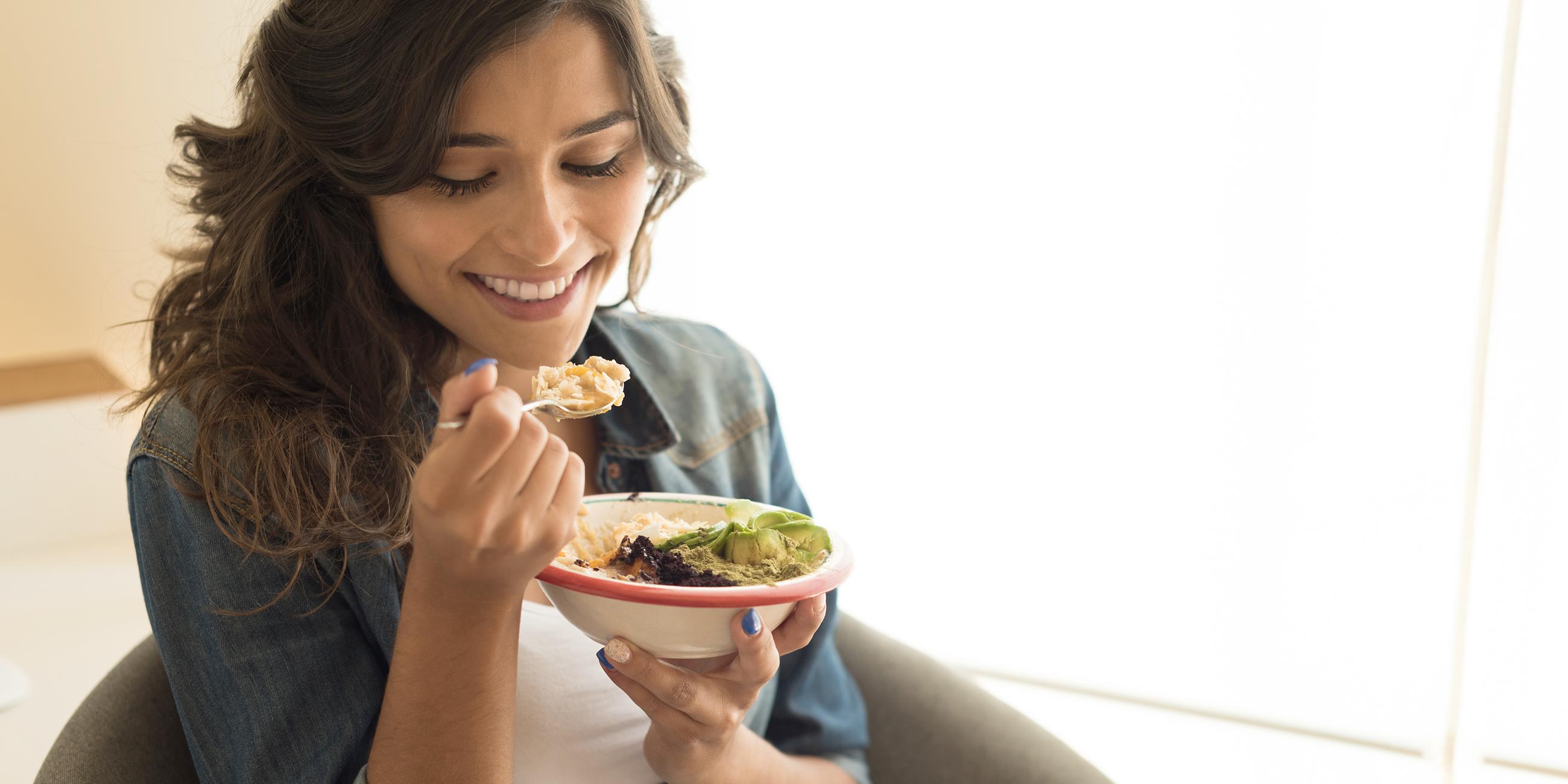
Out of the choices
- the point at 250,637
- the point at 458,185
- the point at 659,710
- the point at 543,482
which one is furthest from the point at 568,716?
the point at 458,185

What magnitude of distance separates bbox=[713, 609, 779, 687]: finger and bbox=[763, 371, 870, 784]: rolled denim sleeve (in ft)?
1.45

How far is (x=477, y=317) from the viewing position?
1100 millimetres

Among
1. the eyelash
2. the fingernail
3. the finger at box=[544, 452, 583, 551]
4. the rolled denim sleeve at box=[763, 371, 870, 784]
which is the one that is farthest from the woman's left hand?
the eyelash

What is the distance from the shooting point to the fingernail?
0.86 meters

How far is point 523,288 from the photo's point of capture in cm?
108

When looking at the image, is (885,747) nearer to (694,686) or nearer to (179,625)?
(694,686)

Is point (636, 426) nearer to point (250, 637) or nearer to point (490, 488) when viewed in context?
point (250, 637)

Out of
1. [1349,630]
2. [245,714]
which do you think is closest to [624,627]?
[245,714]

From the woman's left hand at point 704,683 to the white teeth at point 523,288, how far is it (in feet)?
1.15

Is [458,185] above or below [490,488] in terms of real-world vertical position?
above

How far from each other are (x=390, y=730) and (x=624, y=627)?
225mm

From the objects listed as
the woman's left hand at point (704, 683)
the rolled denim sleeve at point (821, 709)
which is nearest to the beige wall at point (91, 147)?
the rolled denim sleeve at point (821, 709)

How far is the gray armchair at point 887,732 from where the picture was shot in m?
1.05

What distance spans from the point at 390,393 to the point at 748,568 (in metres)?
0.47
